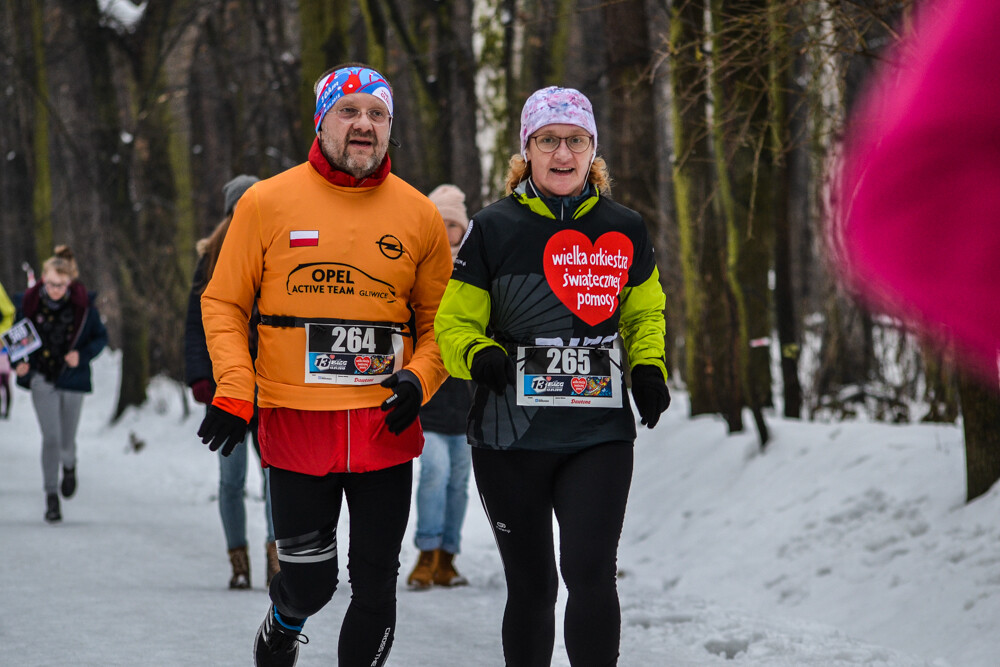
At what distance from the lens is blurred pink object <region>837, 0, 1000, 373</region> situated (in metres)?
1.30

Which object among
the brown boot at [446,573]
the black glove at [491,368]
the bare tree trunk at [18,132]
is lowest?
the brown boot at [446,573]

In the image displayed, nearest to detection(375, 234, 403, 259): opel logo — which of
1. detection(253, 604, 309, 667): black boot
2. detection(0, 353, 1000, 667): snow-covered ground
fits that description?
detection(253, 604, 309, 667): black boot

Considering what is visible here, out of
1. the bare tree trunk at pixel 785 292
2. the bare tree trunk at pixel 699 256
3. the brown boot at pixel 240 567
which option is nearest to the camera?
the brown boot at pixel 240 567

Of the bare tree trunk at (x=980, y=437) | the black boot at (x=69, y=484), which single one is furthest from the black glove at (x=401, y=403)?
the black boot at (x=69, y=484)

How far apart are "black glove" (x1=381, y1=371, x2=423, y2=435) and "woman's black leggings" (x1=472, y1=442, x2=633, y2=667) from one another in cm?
28

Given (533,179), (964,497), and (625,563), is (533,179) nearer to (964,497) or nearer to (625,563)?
(964,497)

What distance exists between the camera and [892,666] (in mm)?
4652

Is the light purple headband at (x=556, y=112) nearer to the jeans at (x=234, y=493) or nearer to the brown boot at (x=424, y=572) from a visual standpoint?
the jeans at (x=234, y=493)

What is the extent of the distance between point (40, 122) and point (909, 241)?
20.4m

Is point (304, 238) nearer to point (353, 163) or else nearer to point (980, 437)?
point (353, 163)

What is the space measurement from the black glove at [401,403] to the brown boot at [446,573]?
3.34m

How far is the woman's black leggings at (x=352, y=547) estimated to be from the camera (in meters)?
3.61

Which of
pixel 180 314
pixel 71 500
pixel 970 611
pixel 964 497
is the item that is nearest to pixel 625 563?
pixel 964 497

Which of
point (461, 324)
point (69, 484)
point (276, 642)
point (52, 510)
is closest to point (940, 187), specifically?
point (461, 324)
